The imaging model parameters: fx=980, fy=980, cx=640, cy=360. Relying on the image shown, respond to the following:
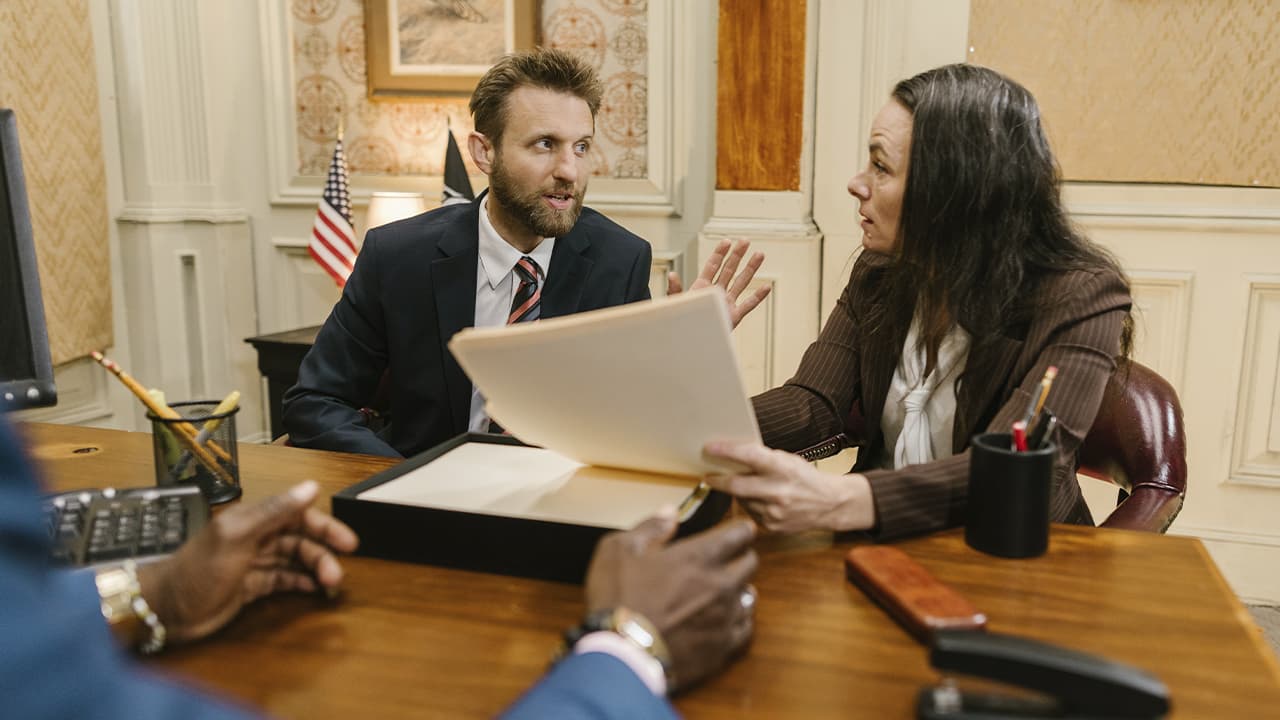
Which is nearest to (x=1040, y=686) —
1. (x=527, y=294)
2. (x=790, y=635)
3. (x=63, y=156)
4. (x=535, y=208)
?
(x=790, y=635)

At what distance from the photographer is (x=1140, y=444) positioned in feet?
5.23

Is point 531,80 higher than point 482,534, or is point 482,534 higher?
point 531,80

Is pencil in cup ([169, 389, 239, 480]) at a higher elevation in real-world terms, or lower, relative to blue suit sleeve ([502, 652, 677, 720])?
higher

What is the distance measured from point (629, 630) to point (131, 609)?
18.1 inches

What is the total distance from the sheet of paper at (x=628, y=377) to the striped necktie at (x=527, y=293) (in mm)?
1022

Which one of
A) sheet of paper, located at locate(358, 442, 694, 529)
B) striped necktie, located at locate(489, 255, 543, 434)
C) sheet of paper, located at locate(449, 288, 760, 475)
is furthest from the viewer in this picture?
striped necktie, located at locate(489, 255, 543, 434)

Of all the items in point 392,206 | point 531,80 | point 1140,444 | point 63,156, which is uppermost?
point 531,80

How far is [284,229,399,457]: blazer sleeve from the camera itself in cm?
196

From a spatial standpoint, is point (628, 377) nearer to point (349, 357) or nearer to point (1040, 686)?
point (1040, 686)

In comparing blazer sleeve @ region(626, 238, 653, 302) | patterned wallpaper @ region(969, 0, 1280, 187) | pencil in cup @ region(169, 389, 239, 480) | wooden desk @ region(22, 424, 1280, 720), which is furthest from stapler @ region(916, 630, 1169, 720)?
patterned wallpaper @ region(969, 0, 1280, 187)

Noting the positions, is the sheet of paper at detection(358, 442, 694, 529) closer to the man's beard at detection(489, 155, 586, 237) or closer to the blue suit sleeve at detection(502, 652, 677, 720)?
the blue suit sleeve at detection(502, 652, 677, 720)

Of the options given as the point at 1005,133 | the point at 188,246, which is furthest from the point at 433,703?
the point at 188,246

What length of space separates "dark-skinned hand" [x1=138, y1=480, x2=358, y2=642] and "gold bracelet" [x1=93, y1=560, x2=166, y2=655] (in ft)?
0.03

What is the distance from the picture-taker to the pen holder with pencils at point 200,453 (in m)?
1.23
